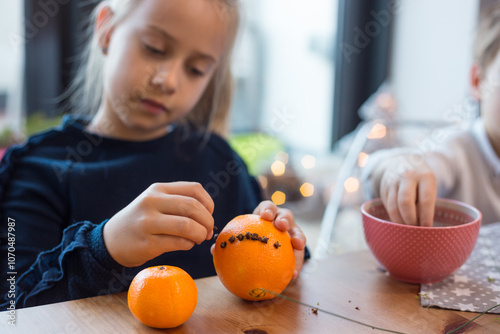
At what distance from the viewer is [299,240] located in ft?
1.89

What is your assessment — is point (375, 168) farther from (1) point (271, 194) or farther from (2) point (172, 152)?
(1) point (271, 194)

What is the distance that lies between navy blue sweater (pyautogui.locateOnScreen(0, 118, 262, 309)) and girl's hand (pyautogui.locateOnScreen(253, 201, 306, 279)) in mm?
78

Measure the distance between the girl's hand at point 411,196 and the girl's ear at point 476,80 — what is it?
568 mm

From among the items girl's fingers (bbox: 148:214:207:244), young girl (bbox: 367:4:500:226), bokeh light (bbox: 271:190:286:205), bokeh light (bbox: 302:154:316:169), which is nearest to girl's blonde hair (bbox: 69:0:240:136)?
young girl (bbox: 367:4:500:226)

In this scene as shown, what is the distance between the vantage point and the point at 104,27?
3.12ft

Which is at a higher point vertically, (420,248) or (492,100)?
(492,100)

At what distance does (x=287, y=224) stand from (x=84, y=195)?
43 centimetres

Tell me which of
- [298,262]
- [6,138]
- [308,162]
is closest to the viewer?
[298,262]

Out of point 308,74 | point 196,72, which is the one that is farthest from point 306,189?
point 196,72

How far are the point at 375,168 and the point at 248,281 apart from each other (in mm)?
444

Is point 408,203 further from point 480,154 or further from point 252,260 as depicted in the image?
point 480,154

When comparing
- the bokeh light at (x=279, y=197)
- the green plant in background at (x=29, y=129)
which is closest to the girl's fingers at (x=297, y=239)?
the green plant in background at (x=29, y=129)

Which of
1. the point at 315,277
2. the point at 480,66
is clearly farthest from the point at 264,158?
the point at 315,277

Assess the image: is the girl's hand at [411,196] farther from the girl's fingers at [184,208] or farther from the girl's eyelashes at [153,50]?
the girl's eyelashes at [153,50]
